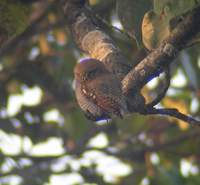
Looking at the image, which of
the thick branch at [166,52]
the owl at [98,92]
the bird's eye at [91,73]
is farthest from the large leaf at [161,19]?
the bird's eye at [91,73]

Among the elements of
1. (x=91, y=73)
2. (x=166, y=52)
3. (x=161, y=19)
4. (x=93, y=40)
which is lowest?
(x=166, y=52)

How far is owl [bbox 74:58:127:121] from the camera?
6.84ft

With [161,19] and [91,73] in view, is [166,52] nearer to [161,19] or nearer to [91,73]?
[161,19]

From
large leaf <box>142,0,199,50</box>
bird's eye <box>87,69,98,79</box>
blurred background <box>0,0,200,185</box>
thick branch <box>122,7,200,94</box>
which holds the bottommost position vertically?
thick branch <box>122,7,200,94</box>

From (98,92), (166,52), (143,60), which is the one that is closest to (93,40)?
(98,92)

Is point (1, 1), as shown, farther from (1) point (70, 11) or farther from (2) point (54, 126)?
(2) point (54, 126)

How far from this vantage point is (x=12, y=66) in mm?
4887

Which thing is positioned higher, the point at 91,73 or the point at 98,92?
the point at 91,73

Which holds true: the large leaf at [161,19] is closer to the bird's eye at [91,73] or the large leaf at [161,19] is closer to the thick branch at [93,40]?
the thick branch at [93,40]

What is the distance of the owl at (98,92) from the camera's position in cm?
209

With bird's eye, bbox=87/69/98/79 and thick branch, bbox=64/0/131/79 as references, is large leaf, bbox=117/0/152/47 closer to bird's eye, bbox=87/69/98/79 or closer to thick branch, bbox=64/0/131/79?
thick branch, bbox=64/0/131/79

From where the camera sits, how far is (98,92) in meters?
2.22

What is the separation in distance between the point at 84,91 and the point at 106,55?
164 mm

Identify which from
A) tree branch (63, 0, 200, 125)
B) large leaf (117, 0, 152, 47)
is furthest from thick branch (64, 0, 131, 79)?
large leaf (117, 0, 152, 47)
